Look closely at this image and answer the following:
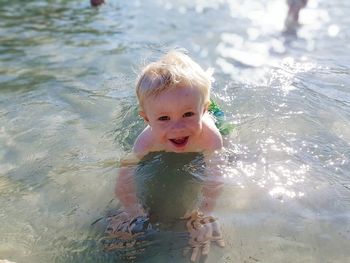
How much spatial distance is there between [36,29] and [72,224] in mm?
5457

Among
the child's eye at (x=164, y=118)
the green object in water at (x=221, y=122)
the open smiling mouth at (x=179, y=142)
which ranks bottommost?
the green object in water at (x=221, y=122)

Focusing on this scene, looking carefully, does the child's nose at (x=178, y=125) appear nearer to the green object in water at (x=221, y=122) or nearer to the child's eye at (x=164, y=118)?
the child's eye at (x=164, y=118)

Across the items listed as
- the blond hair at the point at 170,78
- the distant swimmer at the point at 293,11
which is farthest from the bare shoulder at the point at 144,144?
the distant swimmer at the point at 293,11

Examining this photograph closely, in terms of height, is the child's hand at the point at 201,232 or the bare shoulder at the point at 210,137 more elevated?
the bare shoulder at the point at 210,137

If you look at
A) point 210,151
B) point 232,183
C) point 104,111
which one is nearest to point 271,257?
point 232,183

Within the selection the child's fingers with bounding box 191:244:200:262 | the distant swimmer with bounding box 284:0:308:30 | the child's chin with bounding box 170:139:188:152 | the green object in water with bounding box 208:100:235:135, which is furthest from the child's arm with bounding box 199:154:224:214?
the distant swimmer with bounding box 284:0:308:30

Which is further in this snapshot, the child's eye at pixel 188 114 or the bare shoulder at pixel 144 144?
the bare shoulder at pixel 144 144

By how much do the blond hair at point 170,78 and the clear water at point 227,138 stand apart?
710mm

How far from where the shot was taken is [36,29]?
25.0ft

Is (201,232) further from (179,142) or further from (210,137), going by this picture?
(210,137)

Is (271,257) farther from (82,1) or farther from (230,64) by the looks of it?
(82,1)

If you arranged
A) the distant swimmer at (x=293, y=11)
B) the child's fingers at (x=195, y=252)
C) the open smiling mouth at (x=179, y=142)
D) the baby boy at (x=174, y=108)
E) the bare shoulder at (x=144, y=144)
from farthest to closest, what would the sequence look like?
the distant swimmer at (x=293, y=11) → the bare shoulder at (x=144, y=144) → the open smiling mouth at (x=179, y=142) → the baby boy at (x=174, y=108) → the child's fingers at (x=195, y=252)

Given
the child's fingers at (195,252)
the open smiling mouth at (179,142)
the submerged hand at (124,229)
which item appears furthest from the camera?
the open smiling mouth at (179,142)

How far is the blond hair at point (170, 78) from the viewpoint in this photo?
2938 millimetres
